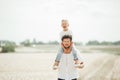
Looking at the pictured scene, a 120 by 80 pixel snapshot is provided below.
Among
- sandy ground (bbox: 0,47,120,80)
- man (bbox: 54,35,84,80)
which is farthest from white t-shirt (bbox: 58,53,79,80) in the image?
sandy ground (bbox: 0,47,120,80)

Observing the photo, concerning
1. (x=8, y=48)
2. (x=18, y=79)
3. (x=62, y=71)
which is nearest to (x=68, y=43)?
(x=62, y=71)

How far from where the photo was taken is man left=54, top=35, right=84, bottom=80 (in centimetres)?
602

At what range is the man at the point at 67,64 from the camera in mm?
6016

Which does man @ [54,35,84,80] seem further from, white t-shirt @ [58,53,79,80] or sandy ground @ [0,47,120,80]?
sandy ground @ [0,47,120,80]

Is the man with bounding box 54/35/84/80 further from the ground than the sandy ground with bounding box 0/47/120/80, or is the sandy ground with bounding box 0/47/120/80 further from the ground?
the man with bounding box 54/35/84/80

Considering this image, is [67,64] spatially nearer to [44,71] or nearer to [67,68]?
[67,68]

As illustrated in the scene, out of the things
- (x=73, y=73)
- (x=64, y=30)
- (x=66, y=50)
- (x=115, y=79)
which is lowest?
(x=115, y=79)

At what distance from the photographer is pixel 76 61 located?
6051 mm

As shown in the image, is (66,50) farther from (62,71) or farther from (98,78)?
(98,78)

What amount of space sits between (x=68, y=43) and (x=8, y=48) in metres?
50.1

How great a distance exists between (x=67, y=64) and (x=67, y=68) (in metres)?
0.07

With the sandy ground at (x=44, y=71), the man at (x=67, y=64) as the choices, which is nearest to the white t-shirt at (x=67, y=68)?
the man at (x=67, y=64)

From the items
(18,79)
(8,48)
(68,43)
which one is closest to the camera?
(68,43)

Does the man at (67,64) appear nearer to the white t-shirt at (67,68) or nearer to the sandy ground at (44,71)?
the white t-shirt at (67,68)
